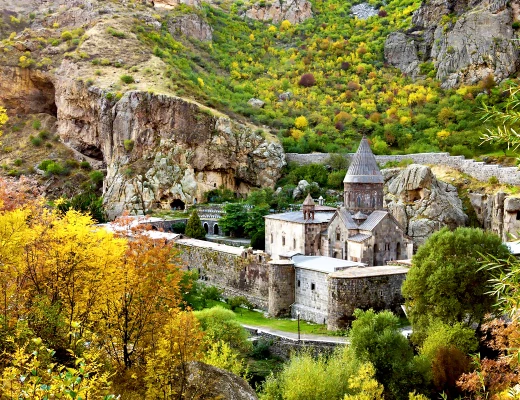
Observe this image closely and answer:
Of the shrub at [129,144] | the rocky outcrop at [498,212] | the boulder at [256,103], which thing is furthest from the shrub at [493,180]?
the shrub at [129,144]

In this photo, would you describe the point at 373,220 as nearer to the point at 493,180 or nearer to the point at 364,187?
the point at 364,187

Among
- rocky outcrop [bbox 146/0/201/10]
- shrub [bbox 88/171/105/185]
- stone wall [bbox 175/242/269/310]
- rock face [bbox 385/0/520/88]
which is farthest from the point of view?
rocky outcrop [bbox 146/0/201/10]

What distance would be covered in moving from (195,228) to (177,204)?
813 centimetres

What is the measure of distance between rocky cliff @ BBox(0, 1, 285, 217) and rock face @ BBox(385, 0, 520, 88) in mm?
21238

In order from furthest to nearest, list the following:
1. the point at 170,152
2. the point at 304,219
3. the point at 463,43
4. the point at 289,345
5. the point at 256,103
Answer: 1. the point at 256,103
2. the point at 463,43
3. the point at 170,152
4. the point at 304,219
5. the point at 289,345

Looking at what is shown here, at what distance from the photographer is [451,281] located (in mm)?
24547

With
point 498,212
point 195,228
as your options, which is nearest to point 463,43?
point 498,212

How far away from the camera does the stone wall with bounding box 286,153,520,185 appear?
41.5m

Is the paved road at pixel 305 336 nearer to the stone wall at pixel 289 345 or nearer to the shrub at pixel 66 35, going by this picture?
the stone wall at pixel 289 345

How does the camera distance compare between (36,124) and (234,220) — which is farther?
(36,124)

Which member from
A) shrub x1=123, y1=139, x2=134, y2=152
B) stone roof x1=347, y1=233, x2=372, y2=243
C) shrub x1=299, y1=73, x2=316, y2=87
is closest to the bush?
shrub x1=123, y1=139, x2=134, y2=152

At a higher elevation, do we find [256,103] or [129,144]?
[256,103]

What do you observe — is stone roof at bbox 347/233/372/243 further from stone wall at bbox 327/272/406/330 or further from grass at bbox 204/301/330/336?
grass at bbox 204/301/330/336

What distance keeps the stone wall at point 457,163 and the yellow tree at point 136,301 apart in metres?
29.7
